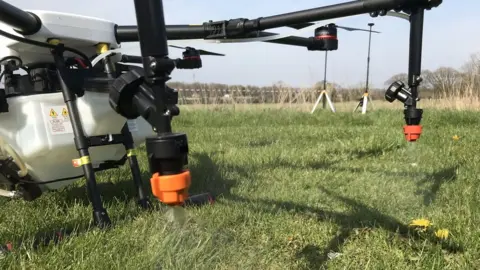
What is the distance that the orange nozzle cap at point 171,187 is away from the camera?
113cm

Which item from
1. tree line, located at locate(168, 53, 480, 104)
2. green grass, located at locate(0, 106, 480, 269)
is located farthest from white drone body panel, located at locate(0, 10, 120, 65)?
tree line, located at locate(168, 53, 480, 104)

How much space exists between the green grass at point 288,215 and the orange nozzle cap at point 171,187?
49cm

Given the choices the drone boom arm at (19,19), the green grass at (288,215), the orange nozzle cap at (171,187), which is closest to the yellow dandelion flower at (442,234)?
the green grass at (288,215)

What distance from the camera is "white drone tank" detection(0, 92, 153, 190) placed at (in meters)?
2.34

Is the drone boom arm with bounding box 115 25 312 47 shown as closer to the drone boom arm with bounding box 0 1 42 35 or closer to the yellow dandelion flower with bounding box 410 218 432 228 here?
the drone boom arm with bounding box 0 1 42 35

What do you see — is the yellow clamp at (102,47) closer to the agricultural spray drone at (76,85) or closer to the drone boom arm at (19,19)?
the agricultural spray drone at (76,85)

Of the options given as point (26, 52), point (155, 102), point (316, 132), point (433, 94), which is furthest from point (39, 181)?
point (433, 94)

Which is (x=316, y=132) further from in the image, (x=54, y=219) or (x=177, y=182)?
(x=177, y=182)

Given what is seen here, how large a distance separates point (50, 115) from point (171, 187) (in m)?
1.49

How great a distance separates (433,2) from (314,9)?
0.45 metres

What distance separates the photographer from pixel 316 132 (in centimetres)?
625

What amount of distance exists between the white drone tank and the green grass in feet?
1.17

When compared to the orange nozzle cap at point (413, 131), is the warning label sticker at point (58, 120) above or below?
above

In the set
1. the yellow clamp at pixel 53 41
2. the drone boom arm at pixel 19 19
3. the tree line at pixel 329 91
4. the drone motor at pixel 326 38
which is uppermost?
the drone boom arm at pixel 19 19
